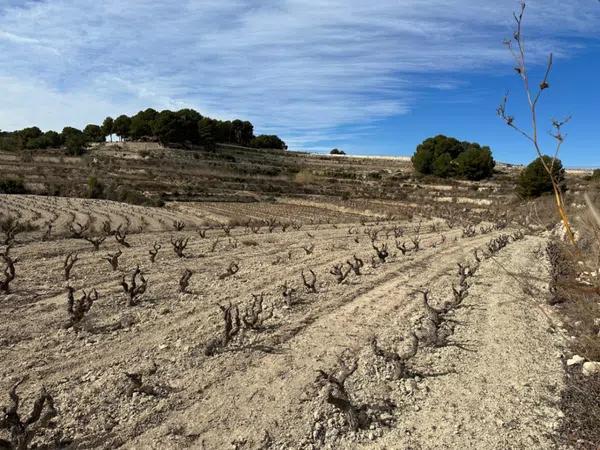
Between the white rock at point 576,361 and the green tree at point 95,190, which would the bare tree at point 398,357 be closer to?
the white rock at point 576,361

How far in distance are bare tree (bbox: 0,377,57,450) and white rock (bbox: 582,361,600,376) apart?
274 inches

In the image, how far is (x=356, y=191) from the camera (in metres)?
58.6

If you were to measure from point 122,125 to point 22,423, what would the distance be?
94635 mm

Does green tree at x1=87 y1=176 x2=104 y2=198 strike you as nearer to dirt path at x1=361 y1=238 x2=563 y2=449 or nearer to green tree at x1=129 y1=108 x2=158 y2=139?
dirt path at x1=361 y1=238 x2=563 y2=449

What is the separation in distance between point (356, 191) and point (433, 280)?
152ft

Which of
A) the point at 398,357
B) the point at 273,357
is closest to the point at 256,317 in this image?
the point at 273,357

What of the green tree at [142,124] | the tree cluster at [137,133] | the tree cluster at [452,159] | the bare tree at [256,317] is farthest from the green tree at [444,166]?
the bare tree at [256,317]

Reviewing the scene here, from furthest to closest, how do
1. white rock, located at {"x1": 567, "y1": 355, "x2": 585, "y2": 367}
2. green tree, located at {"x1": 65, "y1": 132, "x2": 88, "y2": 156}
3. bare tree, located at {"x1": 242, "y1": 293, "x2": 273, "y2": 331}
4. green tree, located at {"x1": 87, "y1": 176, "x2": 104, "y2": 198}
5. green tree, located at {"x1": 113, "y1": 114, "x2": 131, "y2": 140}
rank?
green tree, located at {"x1": 113, "y1": 114, "x2": 131, "y2": 140}
green tree, located at {"x1": 65, "y1": 132, "x2": 88, "y2": 156}
green tree, located at {"x1": 87, "y1": 176, "x2": 104, "y2": 198}
bare tree, located at {"x1": 242, "y1": 293, "x2": 273, "y2": 331}
white rock, located at {"x1": 567, "y1": 355, "x2": 585, "y2": 367}

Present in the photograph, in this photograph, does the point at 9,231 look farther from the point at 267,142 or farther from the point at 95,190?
the point at 267,142

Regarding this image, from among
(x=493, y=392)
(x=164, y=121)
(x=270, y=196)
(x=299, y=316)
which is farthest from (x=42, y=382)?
(x=164, y=121)

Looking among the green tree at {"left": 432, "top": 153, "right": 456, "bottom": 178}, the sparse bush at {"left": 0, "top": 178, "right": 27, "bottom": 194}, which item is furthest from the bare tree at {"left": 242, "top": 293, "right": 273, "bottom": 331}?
the green tree at {"left": 432, "top": 153, "right": 456, "bottom": 178}

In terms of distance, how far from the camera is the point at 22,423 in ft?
16.4

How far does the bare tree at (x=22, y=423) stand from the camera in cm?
468

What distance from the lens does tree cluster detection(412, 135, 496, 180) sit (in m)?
69.0
